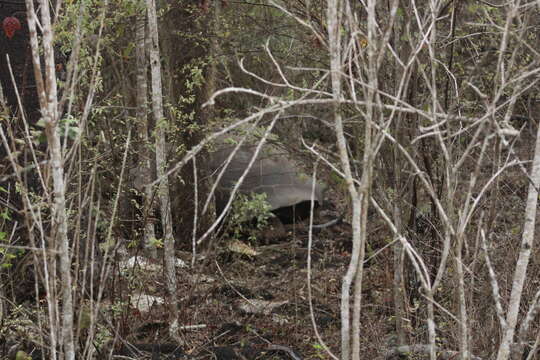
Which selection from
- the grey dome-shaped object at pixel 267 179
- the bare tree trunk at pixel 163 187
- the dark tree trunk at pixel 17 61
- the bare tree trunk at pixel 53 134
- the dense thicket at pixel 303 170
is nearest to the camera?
the bare tree trunk at pixel 53 134

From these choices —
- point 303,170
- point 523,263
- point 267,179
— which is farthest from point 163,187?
point 267,179

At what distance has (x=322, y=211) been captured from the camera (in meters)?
10.1

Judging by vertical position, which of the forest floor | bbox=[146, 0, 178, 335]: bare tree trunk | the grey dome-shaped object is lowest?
the forest floor

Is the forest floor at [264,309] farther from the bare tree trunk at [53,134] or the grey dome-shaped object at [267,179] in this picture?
the bare tree trunk at [53,134]

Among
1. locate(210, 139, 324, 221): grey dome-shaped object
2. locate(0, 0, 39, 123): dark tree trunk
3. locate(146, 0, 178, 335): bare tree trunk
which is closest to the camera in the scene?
locate(146, 0, 178, 335): bare tree trunk

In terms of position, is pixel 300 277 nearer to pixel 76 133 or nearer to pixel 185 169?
pixel 185 169

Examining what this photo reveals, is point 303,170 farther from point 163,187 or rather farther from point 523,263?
point 523,263

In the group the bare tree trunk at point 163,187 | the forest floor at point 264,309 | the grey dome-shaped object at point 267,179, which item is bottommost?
the forest floor at point 264,309

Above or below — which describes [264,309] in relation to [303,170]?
below

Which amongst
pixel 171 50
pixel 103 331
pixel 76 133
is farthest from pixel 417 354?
pixel 171 50

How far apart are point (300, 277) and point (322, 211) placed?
2921 millimetres

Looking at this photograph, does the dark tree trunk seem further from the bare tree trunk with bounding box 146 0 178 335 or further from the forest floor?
the forest floor

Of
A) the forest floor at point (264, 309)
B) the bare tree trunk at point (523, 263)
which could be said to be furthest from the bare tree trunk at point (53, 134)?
the bare tree trunk at point (523, 263)

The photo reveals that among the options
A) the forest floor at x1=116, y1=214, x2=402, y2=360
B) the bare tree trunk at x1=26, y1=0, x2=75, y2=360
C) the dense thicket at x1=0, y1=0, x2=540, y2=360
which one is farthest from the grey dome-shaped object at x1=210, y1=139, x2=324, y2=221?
the bare tree trunk at x1=26, y1=0, x2=75, y2=360
